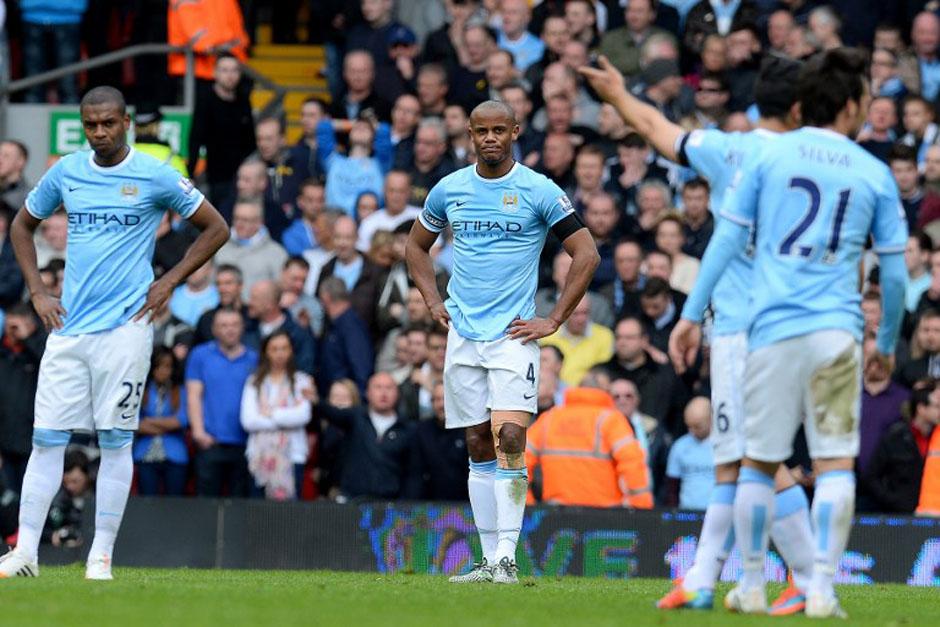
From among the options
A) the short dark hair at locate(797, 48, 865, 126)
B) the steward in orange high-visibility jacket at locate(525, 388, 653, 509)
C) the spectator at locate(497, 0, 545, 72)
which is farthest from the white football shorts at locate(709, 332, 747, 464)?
the spectator at locate(497, 0, 545, 72)

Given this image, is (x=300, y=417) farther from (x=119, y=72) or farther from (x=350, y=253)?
(x=119, y=72)

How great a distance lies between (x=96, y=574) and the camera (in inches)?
469

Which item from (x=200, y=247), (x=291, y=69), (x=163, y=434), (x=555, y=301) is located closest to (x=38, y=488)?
(x=200, y=247)

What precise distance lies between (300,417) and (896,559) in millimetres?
5451

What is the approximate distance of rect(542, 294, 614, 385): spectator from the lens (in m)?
18.2

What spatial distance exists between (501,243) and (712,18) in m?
10.5

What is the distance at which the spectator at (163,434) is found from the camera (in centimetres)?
1842

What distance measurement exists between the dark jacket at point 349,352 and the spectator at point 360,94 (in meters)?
3.98

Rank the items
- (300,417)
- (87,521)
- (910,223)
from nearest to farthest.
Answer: (87,521), (300,417), (910,223)

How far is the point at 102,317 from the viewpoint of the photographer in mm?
12023

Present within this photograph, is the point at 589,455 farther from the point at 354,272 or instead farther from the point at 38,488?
the point at 38,488

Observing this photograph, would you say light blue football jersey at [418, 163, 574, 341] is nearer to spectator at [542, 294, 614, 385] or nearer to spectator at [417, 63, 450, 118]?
spectator at [542, 294, 614, 385]

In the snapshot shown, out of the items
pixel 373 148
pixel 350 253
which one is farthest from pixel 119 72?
pixel 350 253

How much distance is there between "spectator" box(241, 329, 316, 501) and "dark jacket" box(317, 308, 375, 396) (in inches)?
28.5
